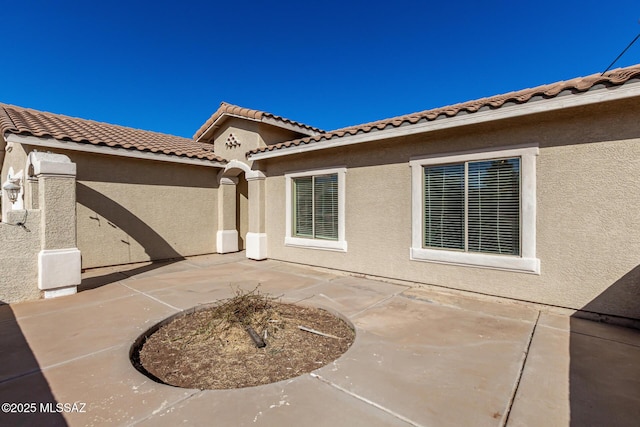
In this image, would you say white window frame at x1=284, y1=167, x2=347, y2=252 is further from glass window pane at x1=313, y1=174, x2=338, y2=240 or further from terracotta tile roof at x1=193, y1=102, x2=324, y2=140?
terracotta tile roof at x1=193, y1=102, x2=324, y2=140

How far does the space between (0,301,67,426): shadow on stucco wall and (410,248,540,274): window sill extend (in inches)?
248

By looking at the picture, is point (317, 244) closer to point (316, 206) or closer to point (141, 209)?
point (316, 206)

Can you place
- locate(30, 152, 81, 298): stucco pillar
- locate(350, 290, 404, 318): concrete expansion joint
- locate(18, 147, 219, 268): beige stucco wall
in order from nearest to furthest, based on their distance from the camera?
locate(350, 290, 404, 318): concrete expansion joint
locate(30, 152, 81, 298): stucco pillar
locate(18, 147, 219, 268): beige stucco wall

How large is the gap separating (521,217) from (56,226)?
30.8ft

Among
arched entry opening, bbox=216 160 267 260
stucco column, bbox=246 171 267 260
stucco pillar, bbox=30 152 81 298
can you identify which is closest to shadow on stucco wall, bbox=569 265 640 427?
stucco column, bbox=246 171 267 260

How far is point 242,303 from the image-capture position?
5.12 metres

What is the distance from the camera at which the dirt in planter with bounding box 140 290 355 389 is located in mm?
3543

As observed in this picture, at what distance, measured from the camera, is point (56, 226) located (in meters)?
6.43

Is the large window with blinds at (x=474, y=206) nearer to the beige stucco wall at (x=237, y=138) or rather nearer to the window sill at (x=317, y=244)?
the window sill at (x=317, y=244)

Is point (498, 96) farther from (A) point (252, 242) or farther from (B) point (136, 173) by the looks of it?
(B) point (136, 173)

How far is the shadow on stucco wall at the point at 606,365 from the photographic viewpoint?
9.07 feet

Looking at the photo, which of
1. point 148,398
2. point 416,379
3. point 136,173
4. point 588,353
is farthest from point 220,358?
point 136,173

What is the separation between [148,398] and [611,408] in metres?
4.40

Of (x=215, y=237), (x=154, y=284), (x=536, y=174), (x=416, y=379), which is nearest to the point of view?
(x=416, y=379)
